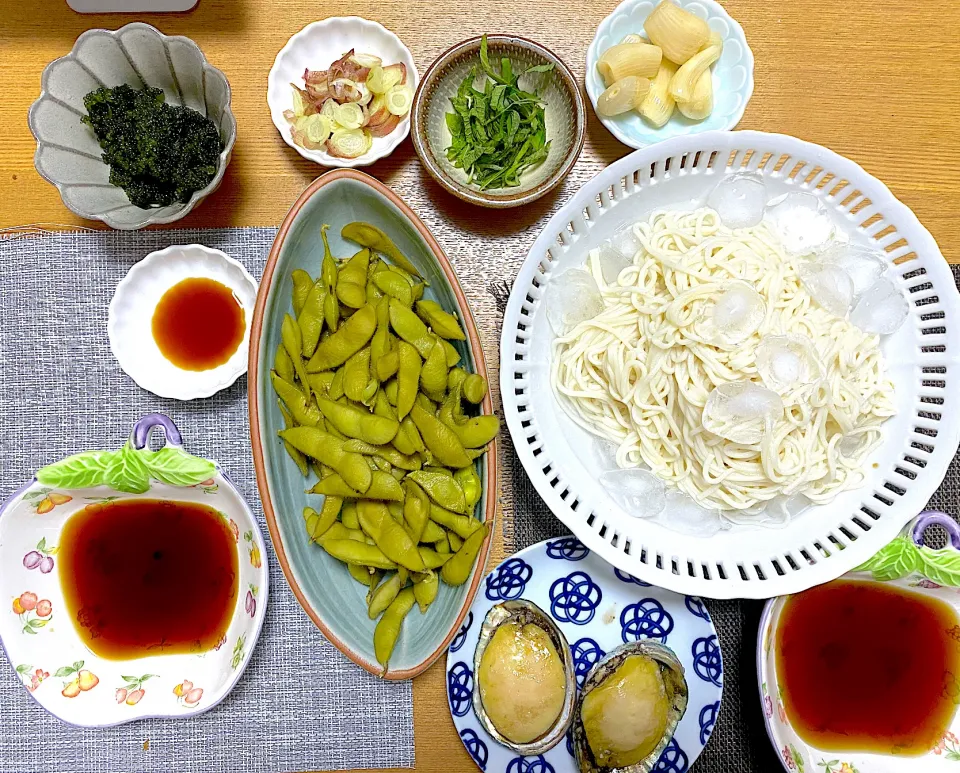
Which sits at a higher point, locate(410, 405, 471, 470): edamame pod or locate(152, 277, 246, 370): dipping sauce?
locate(152, 277, 246, 370): dipping sauce

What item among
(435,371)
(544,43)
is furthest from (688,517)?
(544,43)

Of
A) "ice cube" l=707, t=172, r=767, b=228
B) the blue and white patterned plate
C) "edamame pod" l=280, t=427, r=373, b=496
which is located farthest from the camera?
the blue and white patterned plate

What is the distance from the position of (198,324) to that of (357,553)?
621 millimetres

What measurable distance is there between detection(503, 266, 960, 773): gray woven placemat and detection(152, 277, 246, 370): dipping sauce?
656mm

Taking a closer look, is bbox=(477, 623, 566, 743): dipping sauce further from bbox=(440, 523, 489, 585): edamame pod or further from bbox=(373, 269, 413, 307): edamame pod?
bbox=(373, 269, 413, 307): edamame pod

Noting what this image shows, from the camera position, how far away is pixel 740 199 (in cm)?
126

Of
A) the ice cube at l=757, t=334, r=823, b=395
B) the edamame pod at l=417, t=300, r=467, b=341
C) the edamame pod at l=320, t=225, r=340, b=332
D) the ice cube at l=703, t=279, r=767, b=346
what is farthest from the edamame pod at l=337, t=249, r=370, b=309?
the ice cube at l=757, t=334, r=823, b=395

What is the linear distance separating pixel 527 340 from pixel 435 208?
387mm

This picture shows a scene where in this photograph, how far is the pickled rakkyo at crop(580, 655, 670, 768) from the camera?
4.20 ft

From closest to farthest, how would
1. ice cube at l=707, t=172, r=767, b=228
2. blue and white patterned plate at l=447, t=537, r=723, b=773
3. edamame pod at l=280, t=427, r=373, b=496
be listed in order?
edamame pod at l=280, t=427, r=373, b=496 → ice cube at l=707, t=172, r=767, b=228 → blue and white patterned plate at l=447, t=537, r=723, b=773

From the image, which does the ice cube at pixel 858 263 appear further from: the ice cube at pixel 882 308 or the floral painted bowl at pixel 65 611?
the floral painted bowl at pixel 65 611

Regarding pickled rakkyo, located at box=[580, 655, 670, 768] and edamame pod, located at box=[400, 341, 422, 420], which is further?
pickled rakkyo, located at box=[580, 655, 670, 768]

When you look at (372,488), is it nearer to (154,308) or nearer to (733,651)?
(154,308)

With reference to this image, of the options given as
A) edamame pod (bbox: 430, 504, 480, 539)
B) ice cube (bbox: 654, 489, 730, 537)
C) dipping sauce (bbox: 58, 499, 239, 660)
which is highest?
edamame pod (bbox: 430, 504, 480, 539)
